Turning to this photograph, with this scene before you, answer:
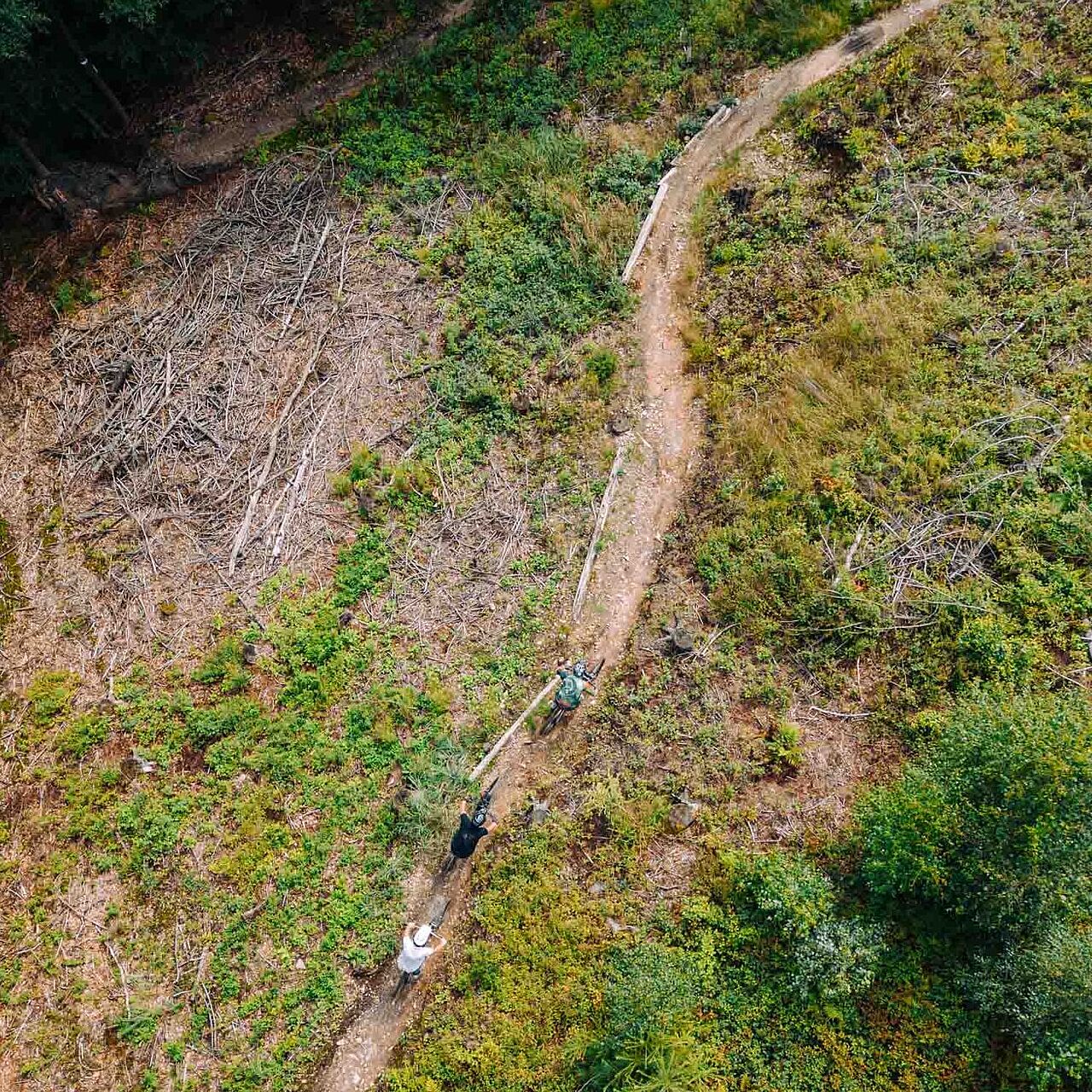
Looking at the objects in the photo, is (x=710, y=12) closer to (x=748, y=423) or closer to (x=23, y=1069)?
(x=748, y=423)

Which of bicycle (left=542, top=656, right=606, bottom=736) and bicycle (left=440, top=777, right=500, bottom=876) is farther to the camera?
bicycle (left=542, top=656, right=606, bottom=736)

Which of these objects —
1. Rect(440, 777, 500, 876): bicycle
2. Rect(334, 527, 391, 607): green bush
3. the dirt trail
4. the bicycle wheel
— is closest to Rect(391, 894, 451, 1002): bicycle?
the dirt trail

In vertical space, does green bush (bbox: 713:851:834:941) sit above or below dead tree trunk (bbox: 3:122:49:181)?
below

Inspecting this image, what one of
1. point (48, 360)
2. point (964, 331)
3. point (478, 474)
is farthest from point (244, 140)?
point (964, 331)

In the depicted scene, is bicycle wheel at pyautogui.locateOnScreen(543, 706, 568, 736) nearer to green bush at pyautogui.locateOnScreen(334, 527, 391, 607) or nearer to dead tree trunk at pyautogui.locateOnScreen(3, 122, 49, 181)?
green bush at pyautogui.locateOnScreen(334, 527, 391, 607)

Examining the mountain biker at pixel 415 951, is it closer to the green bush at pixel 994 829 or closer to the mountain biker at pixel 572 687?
the mountain biker at pixel 572 687

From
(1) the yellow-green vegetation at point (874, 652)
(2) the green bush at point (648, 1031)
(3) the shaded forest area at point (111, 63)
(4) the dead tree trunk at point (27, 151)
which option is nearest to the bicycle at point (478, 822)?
(1) the yellow-green vegetation at point (874, 652)
